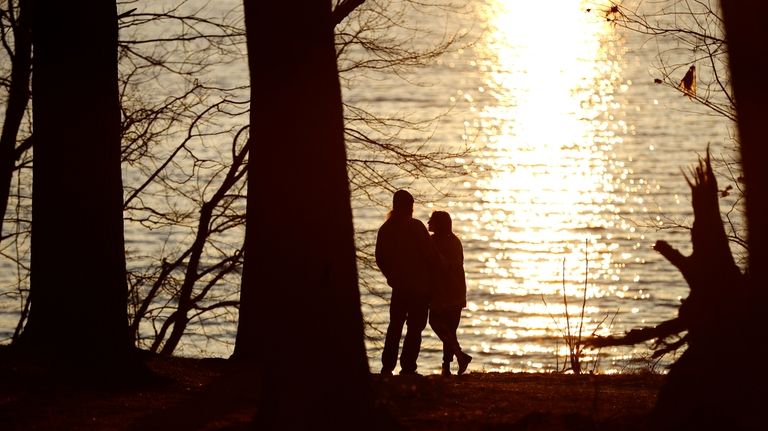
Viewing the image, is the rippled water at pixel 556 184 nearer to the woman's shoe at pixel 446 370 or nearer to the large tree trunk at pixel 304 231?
the woman's shoe at pixel 446 370

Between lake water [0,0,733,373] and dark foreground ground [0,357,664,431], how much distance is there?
116 centimetres

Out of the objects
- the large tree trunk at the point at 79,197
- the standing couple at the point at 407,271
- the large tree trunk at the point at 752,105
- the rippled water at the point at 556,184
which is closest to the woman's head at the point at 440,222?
the standing couple at the point at 407,271

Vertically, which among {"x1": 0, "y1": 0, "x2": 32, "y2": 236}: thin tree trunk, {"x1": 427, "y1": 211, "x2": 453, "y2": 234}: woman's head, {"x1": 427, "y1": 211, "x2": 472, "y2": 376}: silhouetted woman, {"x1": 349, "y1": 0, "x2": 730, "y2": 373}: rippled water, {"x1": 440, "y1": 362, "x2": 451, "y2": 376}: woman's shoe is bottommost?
{"x1": 440, "y1": 362, "x2": 451, "y2": 376}: woman's shoe

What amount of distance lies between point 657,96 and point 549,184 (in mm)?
40269

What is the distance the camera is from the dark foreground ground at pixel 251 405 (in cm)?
751

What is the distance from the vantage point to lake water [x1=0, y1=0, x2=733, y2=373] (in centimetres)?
3394

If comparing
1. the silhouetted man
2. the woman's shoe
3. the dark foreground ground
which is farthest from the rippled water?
the dark foreground ground

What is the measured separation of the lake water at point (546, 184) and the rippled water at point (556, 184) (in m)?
0.13

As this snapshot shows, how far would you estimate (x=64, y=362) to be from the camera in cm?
927

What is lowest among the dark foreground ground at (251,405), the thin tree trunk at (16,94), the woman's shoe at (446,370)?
the dark foreground ground at (251,405)

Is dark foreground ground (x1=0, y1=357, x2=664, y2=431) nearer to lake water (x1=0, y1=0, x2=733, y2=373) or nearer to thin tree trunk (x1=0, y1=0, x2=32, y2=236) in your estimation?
lake water (x1=0, y1=0, x2=733, y2=373)

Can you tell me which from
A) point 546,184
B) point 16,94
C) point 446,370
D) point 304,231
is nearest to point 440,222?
point 446,370

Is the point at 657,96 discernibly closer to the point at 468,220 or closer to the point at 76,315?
the point at 468,220

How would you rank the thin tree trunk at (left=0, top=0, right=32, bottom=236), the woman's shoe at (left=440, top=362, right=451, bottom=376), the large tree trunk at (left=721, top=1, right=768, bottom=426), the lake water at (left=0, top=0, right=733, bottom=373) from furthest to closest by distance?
1. the lake water at (left=0, top=0, right=733, bottom=373)
2. the thin tree trunk at (left=0, top=0, right=32, bottom=236)
3. the woman's shoe at (left=440, top=362, right=451, bottom=376)
4. the large tree trunk at (left=721, top=1, right=768, bottom=426)
